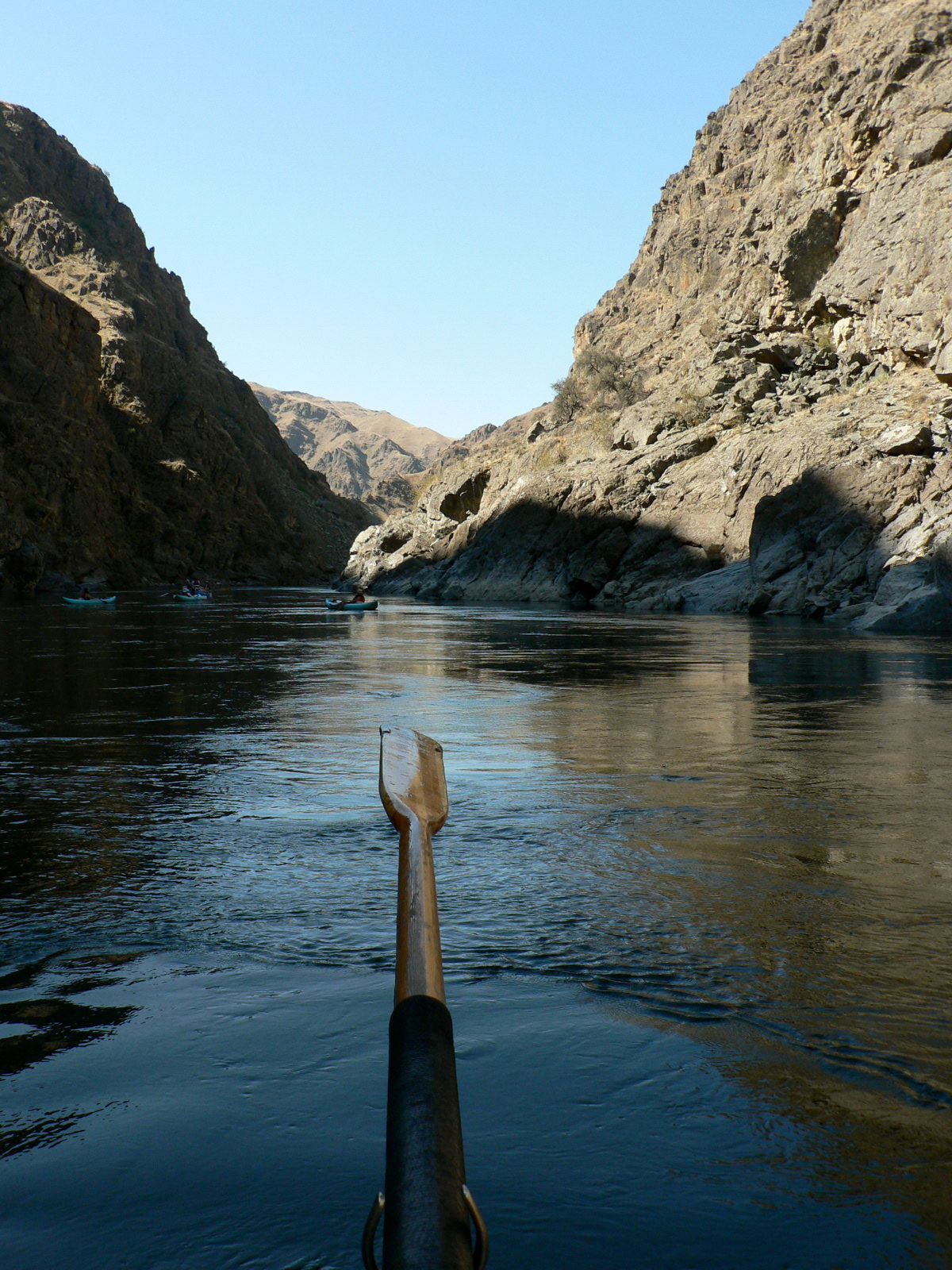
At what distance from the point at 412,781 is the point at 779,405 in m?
49.8

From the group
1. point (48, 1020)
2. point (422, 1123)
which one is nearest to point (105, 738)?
point (48, 1020)

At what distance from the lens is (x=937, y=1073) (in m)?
2.87

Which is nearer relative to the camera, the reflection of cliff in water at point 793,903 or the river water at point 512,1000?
the river water at point 512,1000

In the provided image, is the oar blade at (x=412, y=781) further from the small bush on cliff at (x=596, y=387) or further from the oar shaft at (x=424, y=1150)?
the small bush on cliff at (x=596, y=387)

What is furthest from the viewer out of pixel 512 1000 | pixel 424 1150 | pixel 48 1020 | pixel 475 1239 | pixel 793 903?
pixel 793 903

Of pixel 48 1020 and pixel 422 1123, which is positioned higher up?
pixel 422 1123

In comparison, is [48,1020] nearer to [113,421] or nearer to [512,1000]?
[512,1000]

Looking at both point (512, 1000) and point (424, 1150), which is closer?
point (424, 1150)

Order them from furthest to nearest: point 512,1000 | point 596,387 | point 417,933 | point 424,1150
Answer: point 596,387 < point 512,1000 < point 417,933 < point 424,1150

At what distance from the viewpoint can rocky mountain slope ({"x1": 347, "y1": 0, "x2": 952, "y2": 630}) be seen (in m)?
35.6

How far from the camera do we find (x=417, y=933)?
236 centimetres

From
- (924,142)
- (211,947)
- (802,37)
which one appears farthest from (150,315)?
(211,947)

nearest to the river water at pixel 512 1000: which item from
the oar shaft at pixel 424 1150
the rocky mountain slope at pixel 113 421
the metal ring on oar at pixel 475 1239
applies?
the oar shaft at pixel 424 1150

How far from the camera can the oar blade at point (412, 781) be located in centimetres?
351
